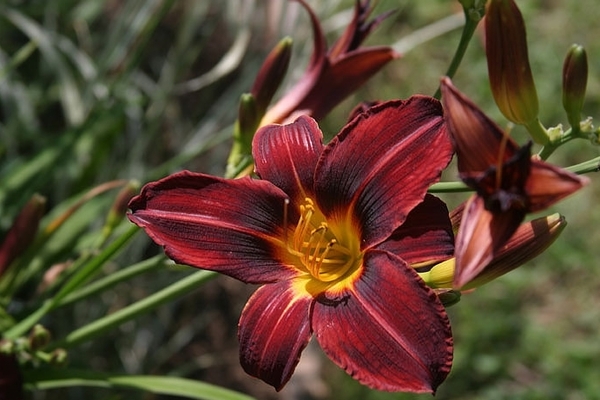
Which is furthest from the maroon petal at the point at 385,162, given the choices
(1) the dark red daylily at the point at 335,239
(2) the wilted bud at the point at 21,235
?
(2) the wilted bud at the point at 21,235

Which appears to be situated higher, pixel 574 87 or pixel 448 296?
pixel 574 87

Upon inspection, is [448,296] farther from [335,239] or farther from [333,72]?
[333,72]

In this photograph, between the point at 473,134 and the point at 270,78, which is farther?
the point at 270,78

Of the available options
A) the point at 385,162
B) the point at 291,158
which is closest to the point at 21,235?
the point at 291,158

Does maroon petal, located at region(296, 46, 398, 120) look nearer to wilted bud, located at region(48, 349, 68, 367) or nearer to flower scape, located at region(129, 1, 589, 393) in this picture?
flower scape, located at region(129, 1, 589, 393)

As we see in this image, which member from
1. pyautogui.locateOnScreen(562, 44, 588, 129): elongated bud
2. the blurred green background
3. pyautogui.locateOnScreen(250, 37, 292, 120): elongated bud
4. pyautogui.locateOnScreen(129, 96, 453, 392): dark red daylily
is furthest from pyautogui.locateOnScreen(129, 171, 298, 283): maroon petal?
the blurred green background

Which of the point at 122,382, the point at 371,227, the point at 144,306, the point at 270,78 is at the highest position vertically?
the point at 270,78

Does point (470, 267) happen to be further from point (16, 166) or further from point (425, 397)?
point (425, 397)

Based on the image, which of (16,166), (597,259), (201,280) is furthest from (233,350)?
(201,280)
